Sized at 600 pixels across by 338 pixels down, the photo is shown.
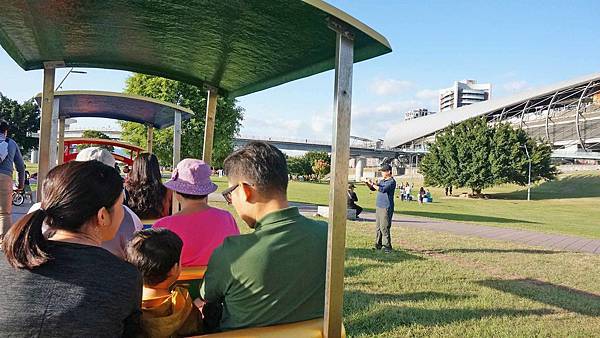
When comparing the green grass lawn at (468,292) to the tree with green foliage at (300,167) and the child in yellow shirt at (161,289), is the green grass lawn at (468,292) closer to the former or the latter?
the child in yellow shirt at (161,289)

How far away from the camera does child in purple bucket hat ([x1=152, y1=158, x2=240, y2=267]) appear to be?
297cm

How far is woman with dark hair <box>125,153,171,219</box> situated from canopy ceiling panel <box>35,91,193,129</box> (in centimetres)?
141

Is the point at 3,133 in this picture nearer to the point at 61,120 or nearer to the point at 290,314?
the point at 61,120

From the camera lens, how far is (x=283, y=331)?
7.14 ft

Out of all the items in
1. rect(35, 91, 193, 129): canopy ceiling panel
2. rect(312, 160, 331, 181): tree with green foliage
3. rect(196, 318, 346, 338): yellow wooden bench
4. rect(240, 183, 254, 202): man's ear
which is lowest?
rect(196, 318, 346, 338): yellow wooden bench

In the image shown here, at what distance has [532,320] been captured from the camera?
546 cm

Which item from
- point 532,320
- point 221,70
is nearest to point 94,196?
point 221,70

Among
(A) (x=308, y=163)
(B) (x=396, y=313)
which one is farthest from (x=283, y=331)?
(A) (x=308, y=163)

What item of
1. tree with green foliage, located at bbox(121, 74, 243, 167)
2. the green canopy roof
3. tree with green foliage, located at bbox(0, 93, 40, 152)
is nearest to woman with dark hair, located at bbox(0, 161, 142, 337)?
the green canopy roof

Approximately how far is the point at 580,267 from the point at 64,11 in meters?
9.55

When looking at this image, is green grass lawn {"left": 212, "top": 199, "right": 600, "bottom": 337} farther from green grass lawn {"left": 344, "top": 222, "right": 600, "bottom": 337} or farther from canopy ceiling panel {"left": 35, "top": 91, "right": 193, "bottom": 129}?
canopy ceiling panel {"left": 35, "top": 91, "right": 193, "bottom": 129}

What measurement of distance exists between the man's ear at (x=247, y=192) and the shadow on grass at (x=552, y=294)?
5363mm

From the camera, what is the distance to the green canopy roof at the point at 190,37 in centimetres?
250

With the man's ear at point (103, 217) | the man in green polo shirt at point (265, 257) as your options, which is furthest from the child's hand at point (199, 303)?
the man's ear at point (103, 217)
